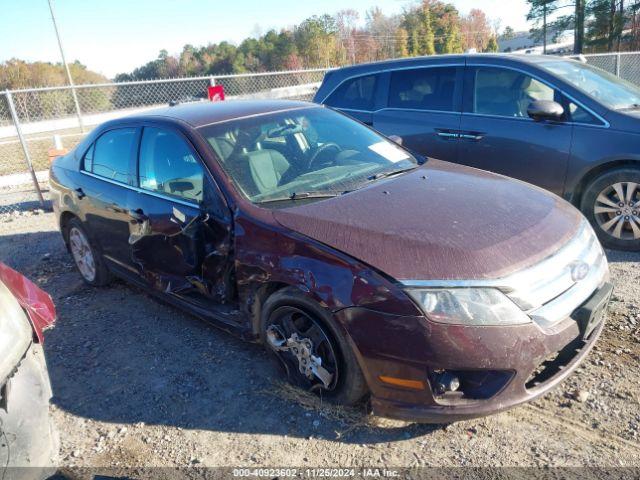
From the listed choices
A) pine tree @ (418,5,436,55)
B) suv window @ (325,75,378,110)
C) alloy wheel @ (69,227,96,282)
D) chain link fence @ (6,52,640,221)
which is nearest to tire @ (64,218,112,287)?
alloy wheel @ (69,227,96,282)

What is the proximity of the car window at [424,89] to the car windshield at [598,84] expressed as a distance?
0.95 meters

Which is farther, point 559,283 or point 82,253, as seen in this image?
point 82,253

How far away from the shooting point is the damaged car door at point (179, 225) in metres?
3.11

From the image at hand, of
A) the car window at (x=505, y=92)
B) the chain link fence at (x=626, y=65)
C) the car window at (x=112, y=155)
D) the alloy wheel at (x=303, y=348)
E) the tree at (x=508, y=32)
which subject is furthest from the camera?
the tree at (x=508, y=32)

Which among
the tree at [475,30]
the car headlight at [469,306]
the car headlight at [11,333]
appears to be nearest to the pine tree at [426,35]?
the tree at [475,30]

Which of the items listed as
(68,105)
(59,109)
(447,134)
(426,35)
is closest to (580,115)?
(447,134)

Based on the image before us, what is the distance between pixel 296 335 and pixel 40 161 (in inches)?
552

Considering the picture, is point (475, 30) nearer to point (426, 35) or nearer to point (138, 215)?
point (426, 35)

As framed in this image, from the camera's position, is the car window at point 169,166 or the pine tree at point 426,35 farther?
the pine tree at point 426,35

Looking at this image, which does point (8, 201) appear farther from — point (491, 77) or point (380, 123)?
point (491, 77)

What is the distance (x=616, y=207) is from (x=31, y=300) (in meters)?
4.61

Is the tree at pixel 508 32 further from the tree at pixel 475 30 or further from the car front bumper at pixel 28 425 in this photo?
the car front bumper at pixel 28 425

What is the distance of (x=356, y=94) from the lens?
240 inches

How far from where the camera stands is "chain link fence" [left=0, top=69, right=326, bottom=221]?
8.64 m
